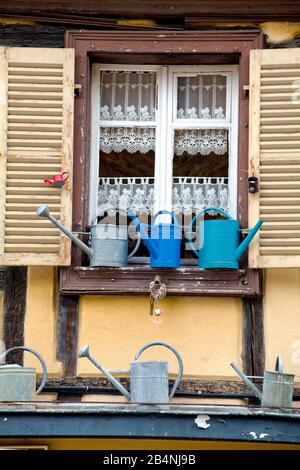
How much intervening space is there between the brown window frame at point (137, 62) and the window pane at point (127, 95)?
0.14 meters

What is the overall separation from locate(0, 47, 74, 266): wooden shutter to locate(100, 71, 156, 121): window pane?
1.36ft

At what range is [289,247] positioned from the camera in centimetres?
1062

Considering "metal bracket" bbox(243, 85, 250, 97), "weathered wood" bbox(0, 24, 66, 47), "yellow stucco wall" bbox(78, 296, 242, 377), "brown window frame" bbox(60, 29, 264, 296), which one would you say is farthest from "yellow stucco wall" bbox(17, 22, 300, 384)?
"weathered wood" bbox(0, 24, 66, 47)

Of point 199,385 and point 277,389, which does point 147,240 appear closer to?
point 199,385

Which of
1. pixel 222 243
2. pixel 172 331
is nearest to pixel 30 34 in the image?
pixel 222 243

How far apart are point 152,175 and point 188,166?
256mm

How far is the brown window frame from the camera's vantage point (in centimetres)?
1069

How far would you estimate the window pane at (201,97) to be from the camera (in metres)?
11.2

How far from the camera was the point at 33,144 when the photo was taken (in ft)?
35.6

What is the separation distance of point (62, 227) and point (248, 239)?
1216mm

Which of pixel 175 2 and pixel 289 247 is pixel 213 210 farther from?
pixel 175 2

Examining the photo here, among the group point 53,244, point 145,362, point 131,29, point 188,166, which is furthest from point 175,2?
point 145,362

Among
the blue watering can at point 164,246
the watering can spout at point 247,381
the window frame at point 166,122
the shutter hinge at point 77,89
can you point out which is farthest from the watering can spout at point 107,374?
the shutter hinge at point 77,89

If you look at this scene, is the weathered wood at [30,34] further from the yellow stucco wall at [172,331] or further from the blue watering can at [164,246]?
the yellow stucco wall at [172,331]
